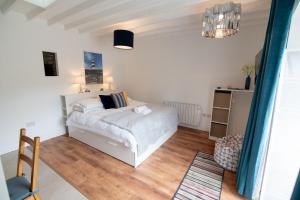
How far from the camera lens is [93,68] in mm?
4055

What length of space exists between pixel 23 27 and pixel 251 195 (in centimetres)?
448

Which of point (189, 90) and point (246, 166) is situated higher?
point (189, 90)

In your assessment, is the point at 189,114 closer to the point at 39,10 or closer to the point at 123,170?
the point at 123,170

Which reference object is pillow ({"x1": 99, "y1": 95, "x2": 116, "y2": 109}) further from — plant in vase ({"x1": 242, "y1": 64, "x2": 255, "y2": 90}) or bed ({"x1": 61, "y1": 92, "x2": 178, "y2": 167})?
plant in vase ({"x1": 242, "y1": 64, "x2": 255, "y2": 90})

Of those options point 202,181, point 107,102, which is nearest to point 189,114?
point 202,181

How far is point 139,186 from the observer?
195cm

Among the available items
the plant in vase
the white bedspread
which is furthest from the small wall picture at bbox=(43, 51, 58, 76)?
the plant in vase

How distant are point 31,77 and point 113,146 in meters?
2.17

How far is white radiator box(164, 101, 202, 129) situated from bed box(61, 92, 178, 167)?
0.70 meters

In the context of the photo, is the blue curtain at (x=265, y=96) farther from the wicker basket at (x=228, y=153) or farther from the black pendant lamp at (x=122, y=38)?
the black pendant lamp at (x=122, y=38)

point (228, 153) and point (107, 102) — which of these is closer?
point (228, 153)

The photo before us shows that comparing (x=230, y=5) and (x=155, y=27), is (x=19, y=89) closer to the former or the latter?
(x=155, y=27)

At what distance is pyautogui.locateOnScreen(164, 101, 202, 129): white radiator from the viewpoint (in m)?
3.78

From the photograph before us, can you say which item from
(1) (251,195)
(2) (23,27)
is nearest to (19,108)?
(2) (23,27)
